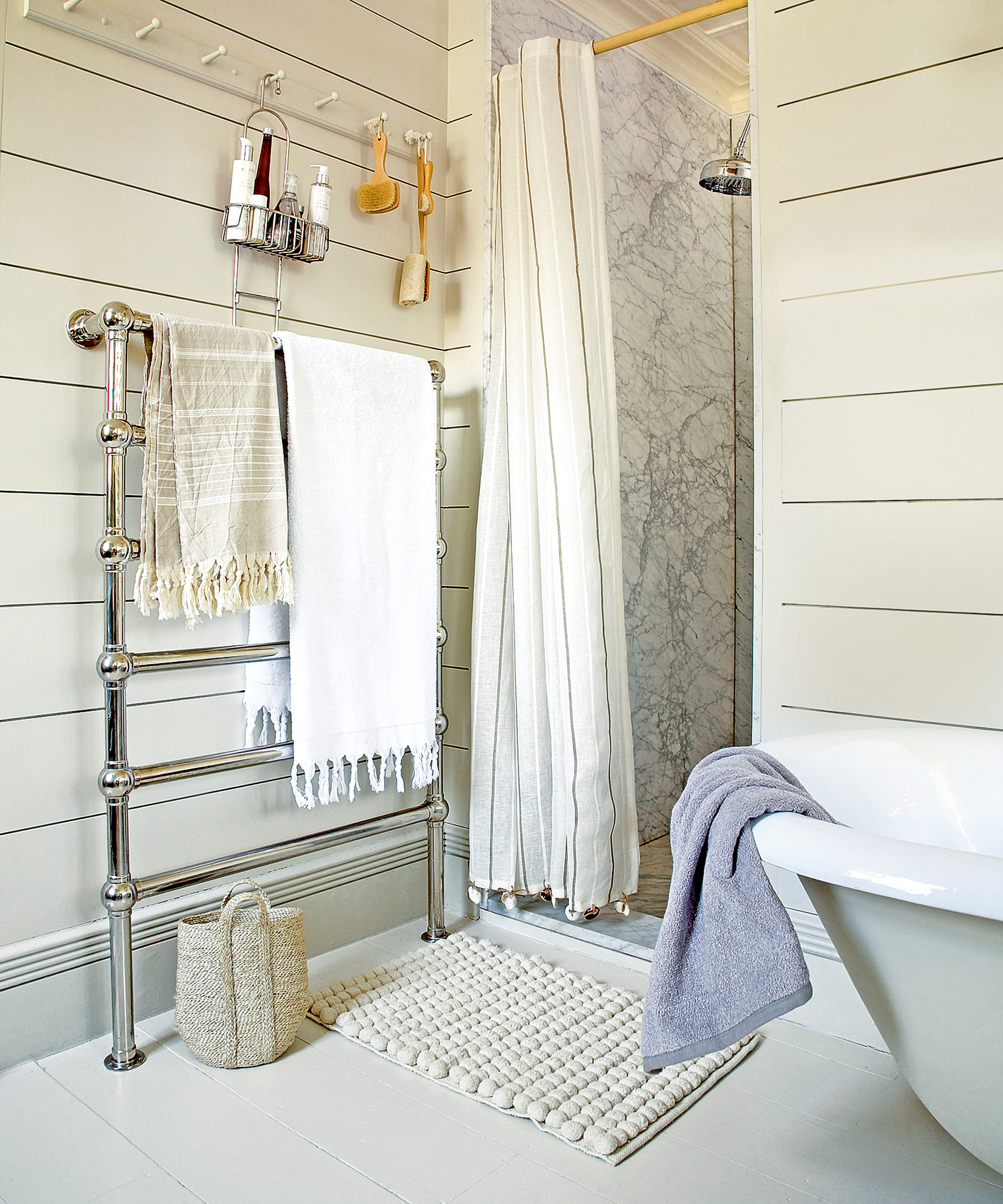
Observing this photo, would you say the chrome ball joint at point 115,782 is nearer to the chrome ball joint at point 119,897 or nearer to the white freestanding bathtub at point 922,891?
the chrome ball joint at point 119,897

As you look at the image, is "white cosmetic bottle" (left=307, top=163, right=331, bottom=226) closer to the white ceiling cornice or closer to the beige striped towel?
the beige striped towel

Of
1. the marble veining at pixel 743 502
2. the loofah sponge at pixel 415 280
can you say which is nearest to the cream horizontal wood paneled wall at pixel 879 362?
the loofah sponge at pixel 415 280

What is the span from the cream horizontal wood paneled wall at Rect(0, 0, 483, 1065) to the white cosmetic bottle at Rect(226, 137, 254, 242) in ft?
0.23

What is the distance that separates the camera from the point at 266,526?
168 centimetres

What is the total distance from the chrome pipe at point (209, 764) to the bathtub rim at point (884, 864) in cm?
105

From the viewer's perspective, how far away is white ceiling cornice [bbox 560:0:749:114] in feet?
9.23

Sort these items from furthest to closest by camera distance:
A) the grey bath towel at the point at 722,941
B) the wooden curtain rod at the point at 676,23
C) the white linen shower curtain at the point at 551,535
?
the white linen shower curtain at the point at 551,535, the wooden curtain rod at the point at 676,23, the grey bath towel at the point at 722,941

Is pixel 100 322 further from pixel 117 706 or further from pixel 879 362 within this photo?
pixel 879 362

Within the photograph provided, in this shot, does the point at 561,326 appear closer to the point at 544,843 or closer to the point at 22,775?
the point at 544,843

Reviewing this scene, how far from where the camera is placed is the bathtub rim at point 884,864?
2.95 ft

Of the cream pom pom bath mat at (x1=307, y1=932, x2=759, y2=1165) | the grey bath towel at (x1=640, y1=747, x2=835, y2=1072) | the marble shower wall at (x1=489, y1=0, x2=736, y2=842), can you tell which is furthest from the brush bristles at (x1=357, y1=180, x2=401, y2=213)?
the cream pom pom bath mat at (x1=307, y1=932, x2=759, y2=1165)

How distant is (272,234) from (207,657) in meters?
0.81

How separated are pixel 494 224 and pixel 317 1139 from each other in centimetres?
182

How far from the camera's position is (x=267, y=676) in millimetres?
1868
